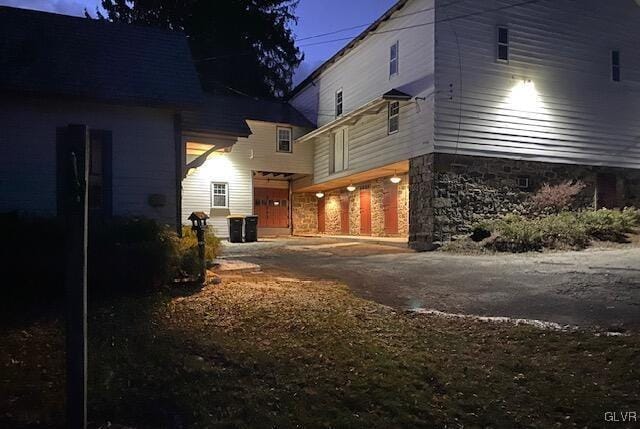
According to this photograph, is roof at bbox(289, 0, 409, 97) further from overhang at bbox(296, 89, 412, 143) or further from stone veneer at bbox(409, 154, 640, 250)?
stone veneer at bbox(409, 154, 640, 250)

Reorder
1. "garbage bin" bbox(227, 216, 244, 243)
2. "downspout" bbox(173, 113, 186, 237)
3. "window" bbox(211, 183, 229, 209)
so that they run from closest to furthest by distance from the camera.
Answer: "downspout" bbox(173, 113, 186, 237), "garbage bin" bbox(227, 216, 244, 243), "window" bbox(211, 183, 229, 209)

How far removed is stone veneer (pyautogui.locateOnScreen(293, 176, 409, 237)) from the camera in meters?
19.3

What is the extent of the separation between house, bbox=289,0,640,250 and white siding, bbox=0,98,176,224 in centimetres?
790

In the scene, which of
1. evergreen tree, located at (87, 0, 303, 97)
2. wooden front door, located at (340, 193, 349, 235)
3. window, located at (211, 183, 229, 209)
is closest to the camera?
window, located at (211, 183, 229, 209)

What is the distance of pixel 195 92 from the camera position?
34.2 ft

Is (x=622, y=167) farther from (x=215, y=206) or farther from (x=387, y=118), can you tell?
(x=215, y=206)


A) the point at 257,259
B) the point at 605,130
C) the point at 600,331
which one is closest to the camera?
the point at 600,331

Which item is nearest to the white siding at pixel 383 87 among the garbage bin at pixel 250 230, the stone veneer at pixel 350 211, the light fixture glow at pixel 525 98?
the stone veneer at pixel 350 211

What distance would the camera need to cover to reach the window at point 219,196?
21641 mm

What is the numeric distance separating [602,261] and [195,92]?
366 inches

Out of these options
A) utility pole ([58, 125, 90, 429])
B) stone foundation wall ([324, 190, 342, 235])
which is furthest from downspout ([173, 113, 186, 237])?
stone foundation wall ([324, 190, 342, 235])

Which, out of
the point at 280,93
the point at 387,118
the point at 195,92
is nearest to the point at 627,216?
the point at 387,118

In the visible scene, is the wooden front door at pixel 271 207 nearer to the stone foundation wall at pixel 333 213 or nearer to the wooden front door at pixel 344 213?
the stone foundation wall at pixel 333 213
